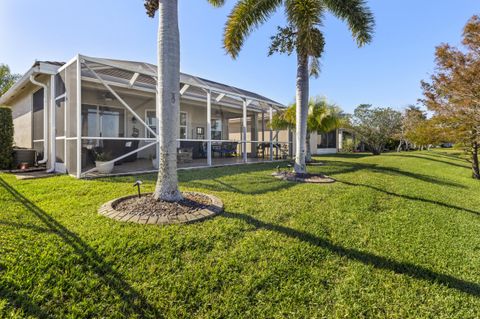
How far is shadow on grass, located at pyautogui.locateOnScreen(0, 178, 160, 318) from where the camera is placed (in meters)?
1.86

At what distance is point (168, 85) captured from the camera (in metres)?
3.92

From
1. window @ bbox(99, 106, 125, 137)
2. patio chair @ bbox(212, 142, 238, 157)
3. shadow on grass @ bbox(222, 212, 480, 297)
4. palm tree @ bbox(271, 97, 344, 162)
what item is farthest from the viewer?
patio chair @ bbox(212, 142, 238, 157)

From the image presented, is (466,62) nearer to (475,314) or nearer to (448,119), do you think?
(448,119)

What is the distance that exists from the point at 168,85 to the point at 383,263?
4009 millimetres

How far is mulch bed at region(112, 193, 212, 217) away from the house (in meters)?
3.37

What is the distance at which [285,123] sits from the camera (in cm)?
1280

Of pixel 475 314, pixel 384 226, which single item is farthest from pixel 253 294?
A: pixel 384 226

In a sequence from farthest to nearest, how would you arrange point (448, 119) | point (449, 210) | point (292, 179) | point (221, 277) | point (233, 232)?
point (448, 119) → point (292, 179) → point (449, 210) → point (233, 232) → point (221, 277)

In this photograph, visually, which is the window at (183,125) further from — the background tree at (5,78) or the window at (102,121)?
the background tree at (5,78)

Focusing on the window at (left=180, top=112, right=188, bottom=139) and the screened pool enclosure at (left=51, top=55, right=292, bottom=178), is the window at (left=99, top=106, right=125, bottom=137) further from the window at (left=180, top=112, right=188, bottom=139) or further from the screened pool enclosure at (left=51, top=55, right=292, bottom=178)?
the window at (left=180, top=112, right=188, bottom=139)

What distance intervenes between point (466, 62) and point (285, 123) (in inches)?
294

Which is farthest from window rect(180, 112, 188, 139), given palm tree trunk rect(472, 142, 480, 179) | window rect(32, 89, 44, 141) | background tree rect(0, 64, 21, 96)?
background tree rect(0, 64, 21, 96)

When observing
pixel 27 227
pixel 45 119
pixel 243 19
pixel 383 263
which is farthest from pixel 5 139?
pixel 383 263

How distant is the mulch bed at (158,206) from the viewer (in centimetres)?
372
